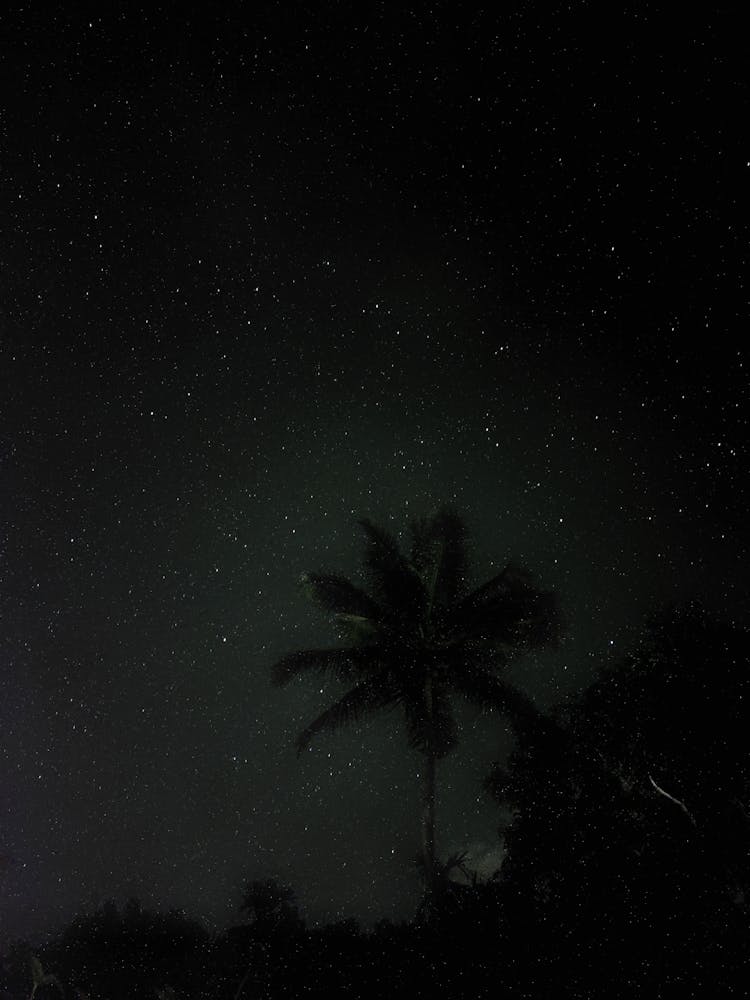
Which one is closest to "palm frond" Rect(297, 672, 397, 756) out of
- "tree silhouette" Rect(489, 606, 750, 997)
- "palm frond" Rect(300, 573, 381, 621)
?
"palm frond" Rect(300, 573, 381, 621)

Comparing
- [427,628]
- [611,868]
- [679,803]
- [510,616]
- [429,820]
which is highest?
[427,628]

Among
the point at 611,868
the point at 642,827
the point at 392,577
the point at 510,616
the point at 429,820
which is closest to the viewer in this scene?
the point at 611,868

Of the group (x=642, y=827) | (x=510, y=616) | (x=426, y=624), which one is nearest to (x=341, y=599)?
(x=426, y=624)

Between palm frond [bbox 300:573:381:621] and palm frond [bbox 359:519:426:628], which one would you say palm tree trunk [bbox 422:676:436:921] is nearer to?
palm frond [bbox 359:519:426:628]

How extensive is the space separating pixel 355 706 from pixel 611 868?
5409 mm

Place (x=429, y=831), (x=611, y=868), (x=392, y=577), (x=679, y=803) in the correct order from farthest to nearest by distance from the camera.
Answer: (x=392, y=577) < (x=429, y=831) < (x=611, y=868) < (x=679, y=803)

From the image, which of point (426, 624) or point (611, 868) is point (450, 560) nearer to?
point (426, 624)

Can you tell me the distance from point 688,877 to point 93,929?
14.8m

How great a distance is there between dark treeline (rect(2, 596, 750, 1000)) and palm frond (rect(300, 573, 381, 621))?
4.14 meters

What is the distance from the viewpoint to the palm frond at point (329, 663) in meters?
11.2

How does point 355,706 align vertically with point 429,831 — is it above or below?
above

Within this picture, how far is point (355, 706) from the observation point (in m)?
11.4

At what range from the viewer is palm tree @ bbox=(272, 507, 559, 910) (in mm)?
11711

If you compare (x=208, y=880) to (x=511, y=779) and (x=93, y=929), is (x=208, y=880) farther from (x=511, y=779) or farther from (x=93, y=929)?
(x=511, y=779)
